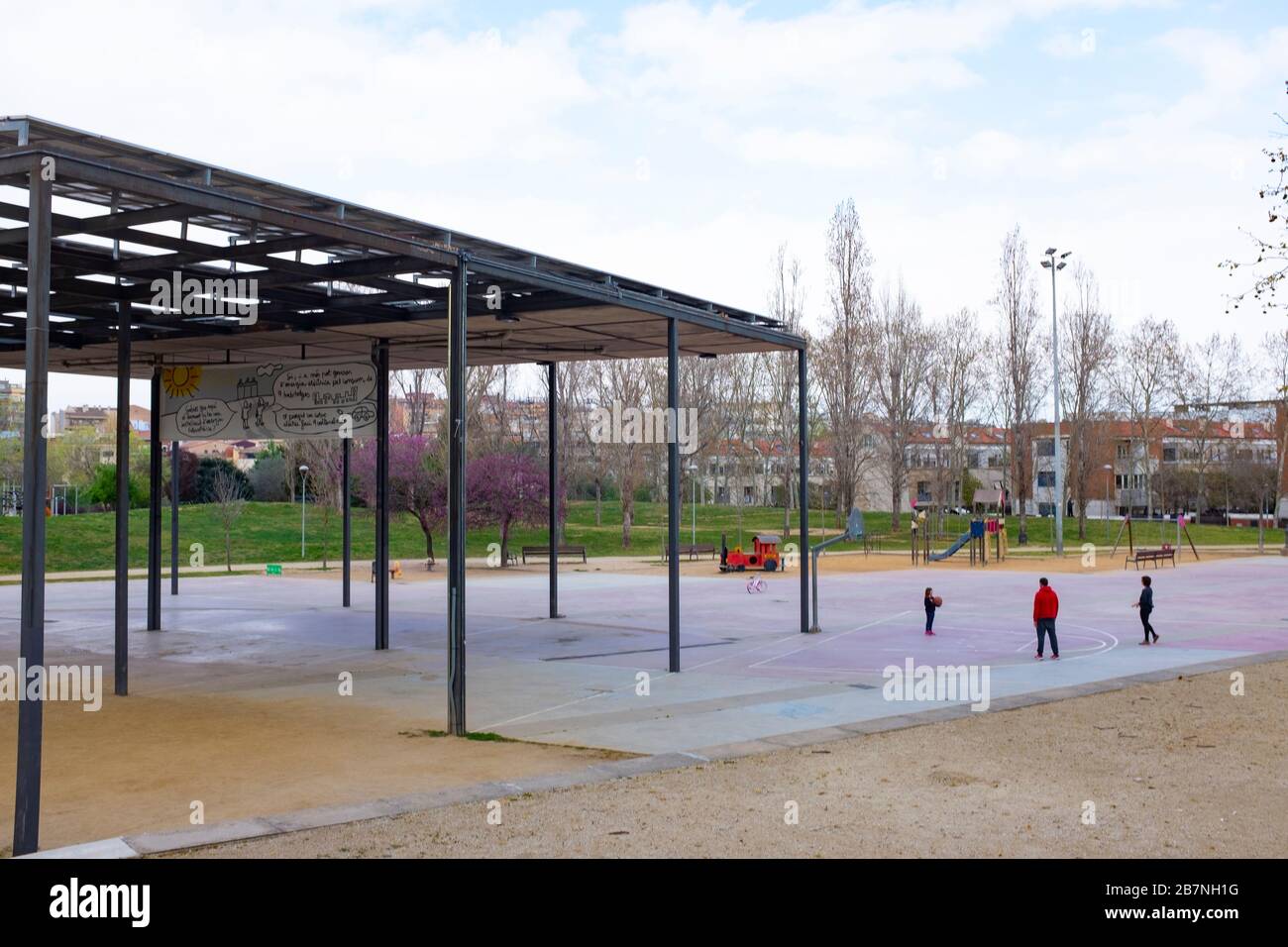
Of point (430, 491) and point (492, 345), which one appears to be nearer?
point (492, 345)

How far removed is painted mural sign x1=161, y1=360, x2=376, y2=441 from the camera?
17.4 m

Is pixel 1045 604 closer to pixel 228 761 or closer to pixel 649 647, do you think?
pixel 649 647

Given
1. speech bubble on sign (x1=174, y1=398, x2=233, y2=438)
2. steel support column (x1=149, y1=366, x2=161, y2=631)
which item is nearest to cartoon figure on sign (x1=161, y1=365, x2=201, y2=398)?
speech bubble on sign (x1=174, y1=398, x2=233, y2=438)

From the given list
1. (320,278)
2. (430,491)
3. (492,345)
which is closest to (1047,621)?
(492,345)

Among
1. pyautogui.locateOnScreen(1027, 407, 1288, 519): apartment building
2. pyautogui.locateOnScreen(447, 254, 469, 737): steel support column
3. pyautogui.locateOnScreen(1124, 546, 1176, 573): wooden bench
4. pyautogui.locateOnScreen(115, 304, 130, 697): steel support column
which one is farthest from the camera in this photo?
pyautogui.locateOnScreen(1027, 407, 1288, 519): apartment building

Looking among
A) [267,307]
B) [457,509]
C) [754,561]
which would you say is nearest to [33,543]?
[457,509]

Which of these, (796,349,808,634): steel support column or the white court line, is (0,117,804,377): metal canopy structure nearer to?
(796,349,808,634): steel support column

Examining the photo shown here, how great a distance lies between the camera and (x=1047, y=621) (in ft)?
58.5

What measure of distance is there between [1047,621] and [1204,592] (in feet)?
53.3

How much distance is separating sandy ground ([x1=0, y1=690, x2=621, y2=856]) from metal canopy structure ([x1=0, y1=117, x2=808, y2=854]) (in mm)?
920

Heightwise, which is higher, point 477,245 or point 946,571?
point 477,245

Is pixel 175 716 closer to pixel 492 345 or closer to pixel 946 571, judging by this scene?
pixel 492 345
